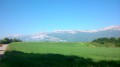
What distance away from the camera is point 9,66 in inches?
881

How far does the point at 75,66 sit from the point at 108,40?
8874 cm

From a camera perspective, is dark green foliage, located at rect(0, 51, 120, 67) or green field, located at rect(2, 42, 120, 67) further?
green field, located at rect(2, 42, 120, 67)

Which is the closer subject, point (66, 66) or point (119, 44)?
point (66, 66)

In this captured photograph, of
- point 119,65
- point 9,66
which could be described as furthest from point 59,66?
point 119,65

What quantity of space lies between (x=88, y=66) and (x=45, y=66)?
3.56 meters

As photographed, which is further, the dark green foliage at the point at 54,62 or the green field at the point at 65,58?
the green field at the point at 65,58

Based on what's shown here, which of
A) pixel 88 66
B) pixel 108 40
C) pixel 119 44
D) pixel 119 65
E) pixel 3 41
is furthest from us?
pixel 3 41

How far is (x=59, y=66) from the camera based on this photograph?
2189cm

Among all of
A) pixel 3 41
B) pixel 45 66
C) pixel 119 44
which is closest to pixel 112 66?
pixel 45 66

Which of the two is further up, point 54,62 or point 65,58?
point 65,58

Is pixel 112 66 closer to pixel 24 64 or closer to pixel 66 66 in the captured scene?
pixel 66 66

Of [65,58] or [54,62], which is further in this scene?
[65,58]

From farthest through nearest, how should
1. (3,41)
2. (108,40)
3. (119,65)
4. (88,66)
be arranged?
(3,41)
(108,40)
(119,65)
(88,66)

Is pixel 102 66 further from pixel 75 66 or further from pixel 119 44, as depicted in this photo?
pixel 119 44
